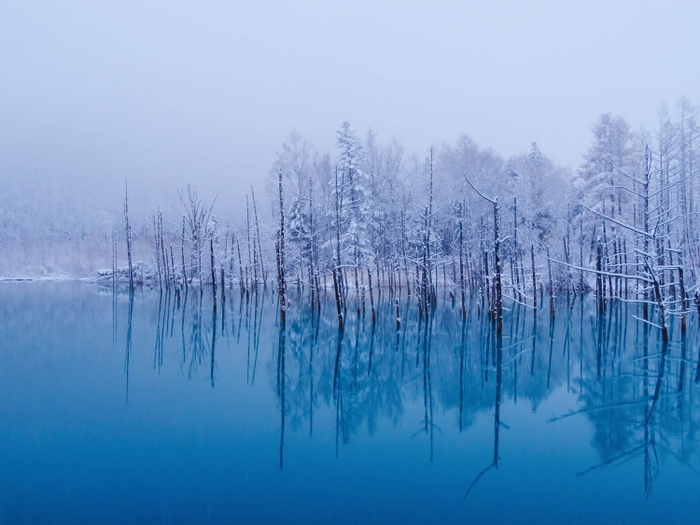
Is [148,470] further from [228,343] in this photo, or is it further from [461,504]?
[228,343]

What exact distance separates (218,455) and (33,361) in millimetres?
9989

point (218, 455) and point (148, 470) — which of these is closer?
point (148, 470)

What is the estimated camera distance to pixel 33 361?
14.6 meters

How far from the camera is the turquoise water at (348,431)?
21.0 ft

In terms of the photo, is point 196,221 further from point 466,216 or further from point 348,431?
point 348,431

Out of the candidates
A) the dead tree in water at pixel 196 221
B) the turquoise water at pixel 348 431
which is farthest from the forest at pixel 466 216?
the turquoise water at pixel 348 431

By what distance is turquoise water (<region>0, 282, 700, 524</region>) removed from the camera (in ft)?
21.0

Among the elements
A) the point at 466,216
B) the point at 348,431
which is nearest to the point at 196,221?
the point at 466,216

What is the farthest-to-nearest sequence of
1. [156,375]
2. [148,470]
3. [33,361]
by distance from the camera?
[33,361]
[156,375]
[148,470]

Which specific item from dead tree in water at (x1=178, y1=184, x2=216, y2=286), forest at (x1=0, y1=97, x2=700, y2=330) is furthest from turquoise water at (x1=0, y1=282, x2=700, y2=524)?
dead tree in water at (x1=178, y1=184, x2=216, y2=286)

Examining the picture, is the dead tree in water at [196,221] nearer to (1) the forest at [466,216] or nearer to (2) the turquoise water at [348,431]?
(1) the forest at [466,216]

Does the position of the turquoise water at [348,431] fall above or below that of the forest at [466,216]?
below

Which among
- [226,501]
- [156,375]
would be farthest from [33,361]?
[226,501]

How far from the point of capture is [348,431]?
9.33m
